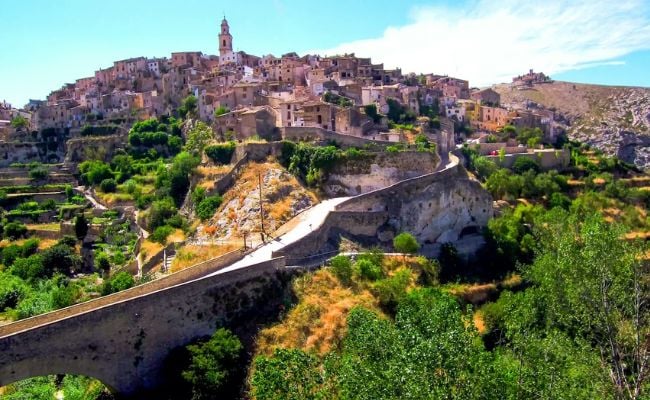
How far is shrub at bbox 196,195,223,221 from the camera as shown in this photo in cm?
3347

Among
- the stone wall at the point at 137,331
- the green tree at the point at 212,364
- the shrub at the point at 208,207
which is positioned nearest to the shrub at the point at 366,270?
the stone wall at the point at 137,331

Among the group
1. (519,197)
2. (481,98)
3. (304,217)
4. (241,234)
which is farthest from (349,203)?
(481,98)

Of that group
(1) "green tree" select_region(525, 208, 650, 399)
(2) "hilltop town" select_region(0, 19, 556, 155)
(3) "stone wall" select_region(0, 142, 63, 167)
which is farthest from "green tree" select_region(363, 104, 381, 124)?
(3) "stone wall" select_region(0, 142, 63, 167)

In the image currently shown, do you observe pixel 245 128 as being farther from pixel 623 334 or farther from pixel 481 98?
pixel 481 98

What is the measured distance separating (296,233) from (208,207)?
7.94 metres

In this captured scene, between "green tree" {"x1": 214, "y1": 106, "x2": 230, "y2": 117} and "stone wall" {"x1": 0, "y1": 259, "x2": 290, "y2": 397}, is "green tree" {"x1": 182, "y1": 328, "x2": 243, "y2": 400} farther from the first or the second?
"green tree" {"x1": 214, "y1": 106, "x2": 230, "y2": 117}

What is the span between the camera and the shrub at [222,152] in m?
37.8

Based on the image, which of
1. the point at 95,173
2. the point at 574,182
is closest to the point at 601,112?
the point at 574,182

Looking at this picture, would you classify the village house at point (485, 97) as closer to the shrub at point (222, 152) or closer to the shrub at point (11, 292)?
the shrub at point (222, 152)

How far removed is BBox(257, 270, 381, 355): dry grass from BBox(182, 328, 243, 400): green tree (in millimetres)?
1304

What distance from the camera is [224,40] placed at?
72438 millimetres

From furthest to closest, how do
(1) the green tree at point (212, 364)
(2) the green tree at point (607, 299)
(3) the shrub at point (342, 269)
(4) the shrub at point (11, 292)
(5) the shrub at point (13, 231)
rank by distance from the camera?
(5) the shrub at point (13, 231) → (4) the shrub at point (11, 292) → (3) the shrub at point (342, 269) → (1) the green tree at point (212, 364) → (2) the green tree at point (607, 299)

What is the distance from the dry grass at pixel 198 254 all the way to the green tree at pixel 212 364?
751 centimetres

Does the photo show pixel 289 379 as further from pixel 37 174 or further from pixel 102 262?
pixel 37 174
